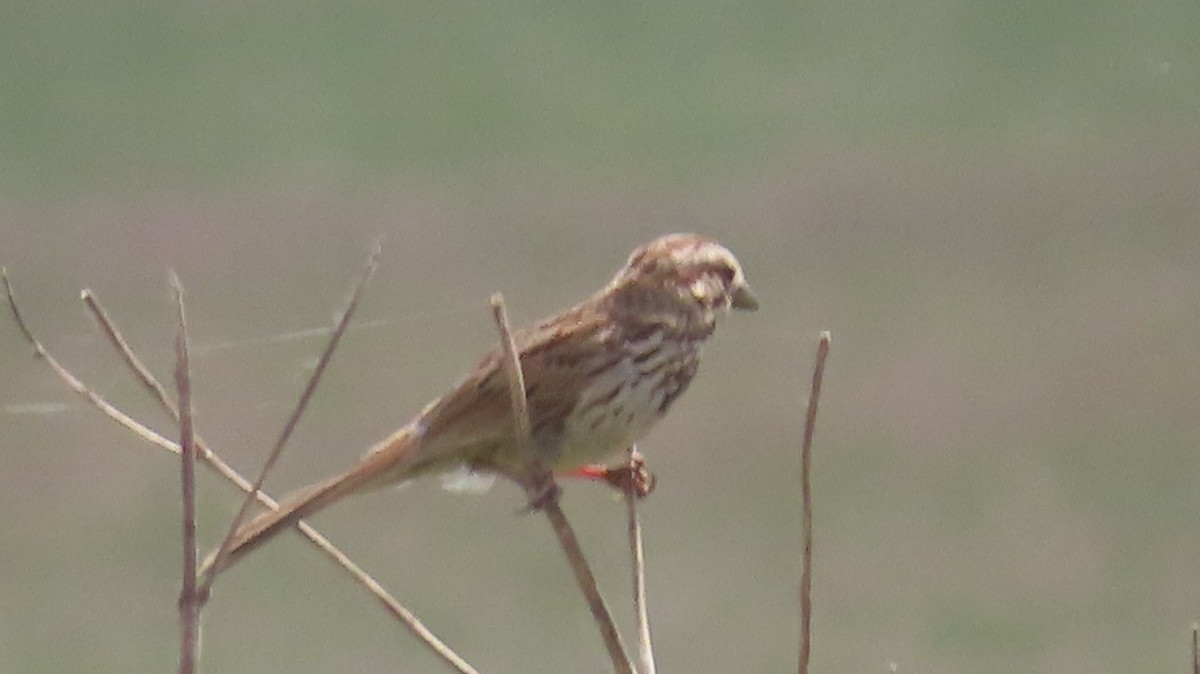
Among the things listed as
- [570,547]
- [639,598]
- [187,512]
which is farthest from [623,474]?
[187,512]

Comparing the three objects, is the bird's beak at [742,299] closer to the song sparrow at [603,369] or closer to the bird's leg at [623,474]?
the song sparrow at [603,369]

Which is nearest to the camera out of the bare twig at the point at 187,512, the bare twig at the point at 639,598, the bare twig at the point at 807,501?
the bare twig at the point at 187,512

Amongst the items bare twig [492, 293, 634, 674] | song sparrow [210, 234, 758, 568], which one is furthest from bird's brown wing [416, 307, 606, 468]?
bare twig [492, 293, 634, 674]

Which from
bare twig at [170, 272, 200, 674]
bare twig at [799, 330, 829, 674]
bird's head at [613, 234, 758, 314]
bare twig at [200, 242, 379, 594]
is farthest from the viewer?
bird's head at [613, 234, 758, 314]

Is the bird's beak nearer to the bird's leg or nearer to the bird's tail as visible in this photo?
the bird's leg

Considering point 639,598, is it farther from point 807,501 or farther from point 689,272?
point 689,272

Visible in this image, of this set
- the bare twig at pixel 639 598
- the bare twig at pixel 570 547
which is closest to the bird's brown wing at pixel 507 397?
the bare twig at pixel 639 598
